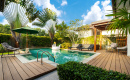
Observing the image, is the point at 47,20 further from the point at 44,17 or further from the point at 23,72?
the point at 23,72

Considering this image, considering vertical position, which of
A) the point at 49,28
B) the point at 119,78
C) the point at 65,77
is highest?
the point at 49,28

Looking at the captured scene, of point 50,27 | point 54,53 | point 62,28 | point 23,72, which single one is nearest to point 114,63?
point 23,72

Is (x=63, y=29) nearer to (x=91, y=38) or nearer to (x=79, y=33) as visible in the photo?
(x=79, y=33)

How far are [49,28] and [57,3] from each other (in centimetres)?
2112

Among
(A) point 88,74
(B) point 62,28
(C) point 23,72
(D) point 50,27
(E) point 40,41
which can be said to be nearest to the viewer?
(A) point 88,74

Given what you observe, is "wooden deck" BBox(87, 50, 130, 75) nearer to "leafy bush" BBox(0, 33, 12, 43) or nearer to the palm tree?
"leafy bush" BBox(0, 33, 12, 43)

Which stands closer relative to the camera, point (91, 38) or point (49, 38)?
point (91, 38)

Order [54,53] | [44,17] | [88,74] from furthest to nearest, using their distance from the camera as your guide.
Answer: [44,17] < [54,53] < [88,74]

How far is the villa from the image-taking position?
2158 millimetres

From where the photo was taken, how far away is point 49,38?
16.4 meters

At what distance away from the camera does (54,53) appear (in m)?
9.01

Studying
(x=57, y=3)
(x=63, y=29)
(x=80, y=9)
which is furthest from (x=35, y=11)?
(x=80, y=9)

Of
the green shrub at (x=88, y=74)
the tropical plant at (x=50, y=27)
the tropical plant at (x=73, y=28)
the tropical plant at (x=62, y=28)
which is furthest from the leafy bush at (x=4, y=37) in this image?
the green shrub at (x=88, y=74)

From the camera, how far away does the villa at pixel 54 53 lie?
2158 millimetres
